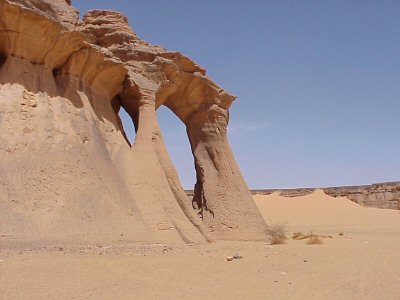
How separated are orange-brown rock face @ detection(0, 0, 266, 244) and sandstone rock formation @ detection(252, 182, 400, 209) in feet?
68.6

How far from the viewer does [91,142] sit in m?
12.5

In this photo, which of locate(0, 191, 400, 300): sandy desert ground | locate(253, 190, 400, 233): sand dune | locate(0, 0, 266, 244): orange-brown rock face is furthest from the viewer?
locate(253, 190, 400, 233): sand dune

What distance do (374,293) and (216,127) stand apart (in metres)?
12.6

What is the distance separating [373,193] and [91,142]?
28.4 meters

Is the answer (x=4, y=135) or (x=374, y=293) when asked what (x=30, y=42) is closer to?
(x=4, y=135)

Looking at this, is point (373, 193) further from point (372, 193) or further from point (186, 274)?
point (186, 274)

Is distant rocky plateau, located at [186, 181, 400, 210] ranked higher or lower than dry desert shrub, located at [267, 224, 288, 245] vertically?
higher

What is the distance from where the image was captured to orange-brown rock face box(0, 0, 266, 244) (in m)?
10.6

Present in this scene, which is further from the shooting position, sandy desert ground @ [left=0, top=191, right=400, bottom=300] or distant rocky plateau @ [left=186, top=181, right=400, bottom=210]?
distant rocky plateau @ [left=186, top=181, right=400, bottom=210]

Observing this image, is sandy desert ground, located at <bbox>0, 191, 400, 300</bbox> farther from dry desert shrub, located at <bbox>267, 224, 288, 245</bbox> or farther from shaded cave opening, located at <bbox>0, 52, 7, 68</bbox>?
shaded cave opening, located at <bbox>0, 52, 7, 68</bbox>

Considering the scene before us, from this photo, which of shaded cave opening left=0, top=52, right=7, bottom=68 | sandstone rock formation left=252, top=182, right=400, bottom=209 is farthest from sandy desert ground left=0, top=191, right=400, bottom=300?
sandstone rock formation left=252, top=182, right=400, bottom=209

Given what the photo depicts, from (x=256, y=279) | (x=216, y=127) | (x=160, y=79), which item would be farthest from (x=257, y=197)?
(x=256, y=279)

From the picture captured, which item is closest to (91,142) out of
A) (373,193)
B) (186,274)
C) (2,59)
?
(2,59)

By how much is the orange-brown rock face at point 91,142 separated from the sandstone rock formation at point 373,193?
2092cm
